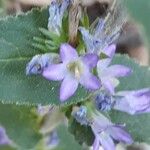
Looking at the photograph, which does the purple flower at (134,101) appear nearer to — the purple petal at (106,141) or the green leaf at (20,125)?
the purple petal at (106,141)

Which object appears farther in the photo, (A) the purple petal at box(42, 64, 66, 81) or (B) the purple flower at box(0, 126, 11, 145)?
(B) the purple flower at box(0, 126, 11, 145)

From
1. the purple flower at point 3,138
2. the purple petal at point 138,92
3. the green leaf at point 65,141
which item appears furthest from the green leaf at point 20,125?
the purple petal at point 138,92

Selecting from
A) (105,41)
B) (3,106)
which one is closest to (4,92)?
(105,41)

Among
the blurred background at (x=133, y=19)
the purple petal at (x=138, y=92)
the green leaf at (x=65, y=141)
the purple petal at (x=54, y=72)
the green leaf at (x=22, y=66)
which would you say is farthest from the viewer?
the green leaf at (x=65, y=141)

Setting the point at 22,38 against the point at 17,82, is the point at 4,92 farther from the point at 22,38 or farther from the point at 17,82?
the point at 22,38

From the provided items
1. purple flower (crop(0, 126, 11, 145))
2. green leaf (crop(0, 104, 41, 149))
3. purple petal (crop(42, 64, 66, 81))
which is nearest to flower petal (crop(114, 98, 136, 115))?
purple petal (crop(42, 64, 66, 81))

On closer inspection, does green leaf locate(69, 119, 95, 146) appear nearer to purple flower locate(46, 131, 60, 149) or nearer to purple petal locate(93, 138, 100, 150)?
purple petal locate(93, 138, 100, 150)
